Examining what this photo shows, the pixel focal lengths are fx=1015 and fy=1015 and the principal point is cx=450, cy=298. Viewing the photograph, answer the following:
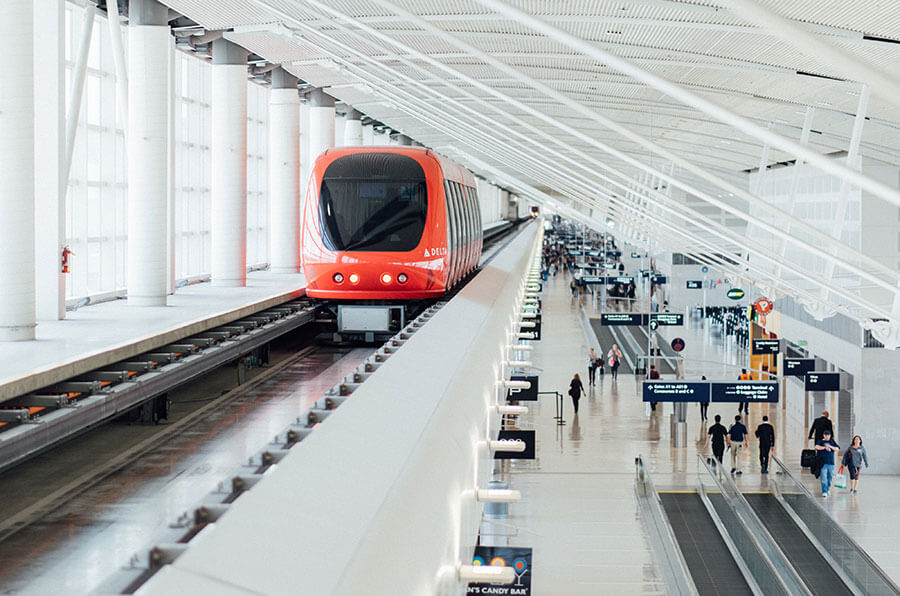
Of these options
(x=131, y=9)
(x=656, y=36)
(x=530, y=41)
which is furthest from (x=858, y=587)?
(x=131, y=9)

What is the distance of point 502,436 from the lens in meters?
18.5

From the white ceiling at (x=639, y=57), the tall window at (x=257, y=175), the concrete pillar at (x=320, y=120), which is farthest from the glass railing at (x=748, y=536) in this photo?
the concrete pillar at (x=320, y=120)

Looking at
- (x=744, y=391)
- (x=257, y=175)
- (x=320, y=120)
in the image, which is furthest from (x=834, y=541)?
(x=320, y=120)

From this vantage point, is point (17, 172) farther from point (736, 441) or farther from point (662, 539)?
point (736, 441)

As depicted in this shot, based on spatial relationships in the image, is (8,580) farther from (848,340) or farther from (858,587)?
(848,340)

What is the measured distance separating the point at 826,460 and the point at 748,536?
498cm

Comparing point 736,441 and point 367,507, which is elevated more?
point 367,507

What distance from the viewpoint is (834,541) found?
602 inches

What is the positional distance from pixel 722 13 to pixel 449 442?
19.5 feet

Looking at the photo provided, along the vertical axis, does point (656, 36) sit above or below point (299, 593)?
above

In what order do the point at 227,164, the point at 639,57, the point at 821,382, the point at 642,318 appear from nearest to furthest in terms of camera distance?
the point at 639,57 → the point at 821,382 → the point at 227,164 → the point at 642,318

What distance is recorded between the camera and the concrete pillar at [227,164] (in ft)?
83.0

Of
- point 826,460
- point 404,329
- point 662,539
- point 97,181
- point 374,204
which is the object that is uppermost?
point 97,181

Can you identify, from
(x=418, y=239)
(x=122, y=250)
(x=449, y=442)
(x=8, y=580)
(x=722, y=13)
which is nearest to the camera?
(x=449, y=442)
